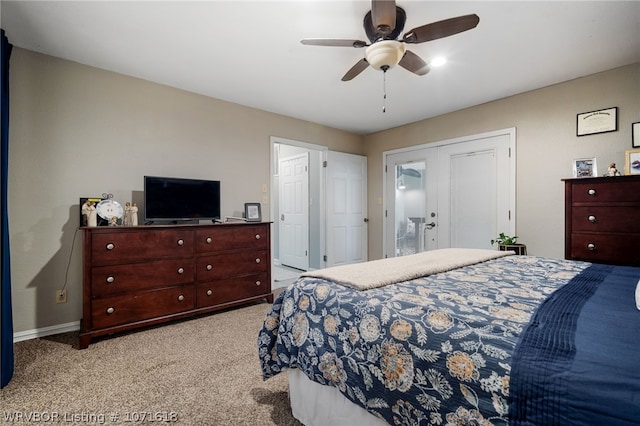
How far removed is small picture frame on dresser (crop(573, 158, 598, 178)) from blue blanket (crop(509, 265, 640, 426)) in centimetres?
268

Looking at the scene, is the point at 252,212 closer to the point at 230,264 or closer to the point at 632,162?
the point at 230,264

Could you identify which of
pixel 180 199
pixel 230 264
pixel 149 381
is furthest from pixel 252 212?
pixel 149 381

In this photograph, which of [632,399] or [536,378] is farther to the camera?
[536,378]

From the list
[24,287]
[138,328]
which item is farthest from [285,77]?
[24,287]

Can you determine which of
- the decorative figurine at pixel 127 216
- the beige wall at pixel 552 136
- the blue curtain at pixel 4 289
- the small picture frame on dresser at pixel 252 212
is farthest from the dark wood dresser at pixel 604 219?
the blue curtain at pixel 4 289

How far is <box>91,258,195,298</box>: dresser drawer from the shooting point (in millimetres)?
2354

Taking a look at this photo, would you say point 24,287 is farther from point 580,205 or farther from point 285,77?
point 580,205

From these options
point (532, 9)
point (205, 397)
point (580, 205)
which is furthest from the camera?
point (580, 205)

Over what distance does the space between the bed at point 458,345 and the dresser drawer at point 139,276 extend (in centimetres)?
166

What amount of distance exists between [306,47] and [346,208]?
118 inches

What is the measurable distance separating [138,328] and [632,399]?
316cm

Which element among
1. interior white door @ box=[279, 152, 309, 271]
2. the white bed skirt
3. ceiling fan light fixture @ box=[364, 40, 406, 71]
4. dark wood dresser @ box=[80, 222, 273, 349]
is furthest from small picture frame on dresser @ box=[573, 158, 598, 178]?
interior white door @ box=[279, 152, 309, 271]

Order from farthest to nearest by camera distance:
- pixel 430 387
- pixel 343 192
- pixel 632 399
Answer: pixel 343 192 → pixel 430 387 → pixel 632 399

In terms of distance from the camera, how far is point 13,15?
203cm
